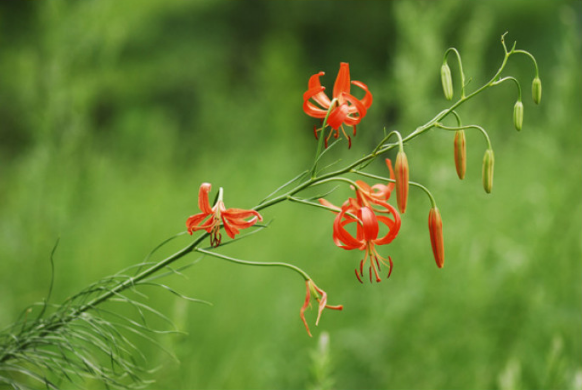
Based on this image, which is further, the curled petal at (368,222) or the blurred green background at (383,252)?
the blurred green background at (383,252)

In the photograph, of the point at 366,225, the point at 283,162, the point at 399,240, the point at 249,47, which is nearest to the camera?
the point at 366,225

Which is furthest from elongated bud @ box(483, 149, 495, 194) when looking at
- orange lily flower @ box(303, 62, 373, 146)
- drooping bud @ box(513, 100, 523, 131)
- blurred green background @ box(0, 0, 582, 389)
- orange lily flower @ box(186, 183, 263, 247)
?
blurred green background @ box(0, 0, 582, 389)

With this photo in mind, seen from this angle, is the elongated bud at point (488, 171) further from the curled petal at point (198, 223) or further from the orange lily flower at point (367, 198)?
the curled petal at point (198, 223)

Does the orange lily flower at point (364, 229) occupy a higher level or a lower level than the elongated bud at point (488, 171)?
lower

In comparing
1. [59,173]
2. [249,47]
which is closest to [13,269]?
[59,173]

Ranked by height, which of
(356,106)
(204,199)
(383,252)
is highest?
(356,106)

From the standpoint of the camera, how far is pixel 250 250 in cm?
268

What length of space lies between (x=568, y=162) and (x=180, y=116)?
4.87 m

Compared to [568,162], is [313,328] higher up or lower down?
lower down

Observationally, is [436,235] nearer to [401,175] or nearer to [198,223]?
[401,175]

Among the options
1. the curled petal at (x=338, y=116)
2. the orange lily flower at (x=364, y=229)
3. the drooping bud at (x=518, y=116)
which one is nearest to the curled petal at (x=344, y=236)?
the orange lily flower at (x=364, y=229)

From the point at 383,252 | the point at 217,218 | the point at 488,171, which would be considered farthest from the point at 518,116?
the point at 383,252

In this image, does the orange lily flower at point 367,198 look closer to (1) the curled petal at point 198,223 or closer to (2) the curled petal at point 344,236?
(2) the curled petal at point 344,236

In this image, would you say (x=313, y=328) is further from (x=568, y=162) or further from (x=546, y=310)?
(x=568, y=162)
